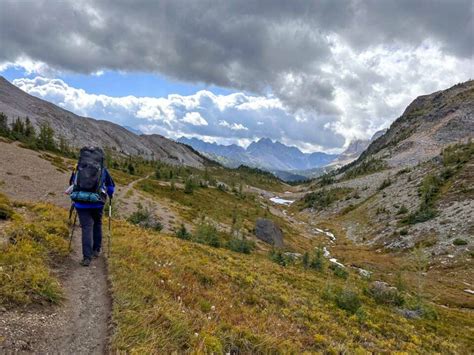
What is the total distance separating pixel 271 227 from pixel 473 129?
16581 centimetres

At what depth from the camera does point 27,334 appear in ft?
20.7

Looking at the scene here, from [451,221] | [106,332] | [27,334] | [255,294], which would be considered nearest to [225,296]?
[255,294]

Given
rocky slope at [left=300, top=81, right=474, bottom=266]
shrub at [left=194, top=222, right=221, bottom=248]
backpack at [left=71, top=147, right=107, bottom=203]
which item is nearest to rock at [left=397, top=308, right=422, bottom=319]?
shrub at [left=194, top=222, right=221, bottom=248]

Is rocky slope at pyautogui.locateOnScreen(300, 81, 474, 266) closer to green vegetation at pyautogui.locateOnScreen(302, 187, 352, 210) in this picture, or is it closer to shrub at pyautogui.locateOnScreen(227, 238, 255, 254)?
green vegetation at pyautogui.locateOnScreen(302, 187, 352, 210)

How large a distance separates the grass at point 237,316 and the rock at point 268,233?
33464 millimetres

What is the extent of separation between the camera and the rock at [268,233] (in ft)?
182

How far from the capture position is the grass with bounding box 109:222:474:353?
7367mm

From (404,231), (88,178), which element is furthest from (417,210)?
(88,178)

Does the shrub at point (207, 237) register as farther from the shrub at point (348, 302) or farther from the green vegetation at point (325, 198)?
the green vegetation at point (325, 198)

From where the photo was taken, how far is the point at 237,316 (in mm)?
10203

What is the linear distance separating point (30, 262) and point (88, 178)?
3092 mm

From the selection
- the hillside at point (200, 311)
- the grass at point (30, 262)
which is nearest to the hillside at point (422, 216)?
the hillside at point (200, 311)

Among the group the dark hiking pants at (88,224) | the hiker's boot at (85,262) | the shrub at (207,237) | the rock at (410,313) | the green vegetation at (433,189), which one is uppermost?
the green vegetation at (433,189)

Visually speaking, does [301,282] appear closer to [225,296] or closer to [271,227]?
[225,296]
